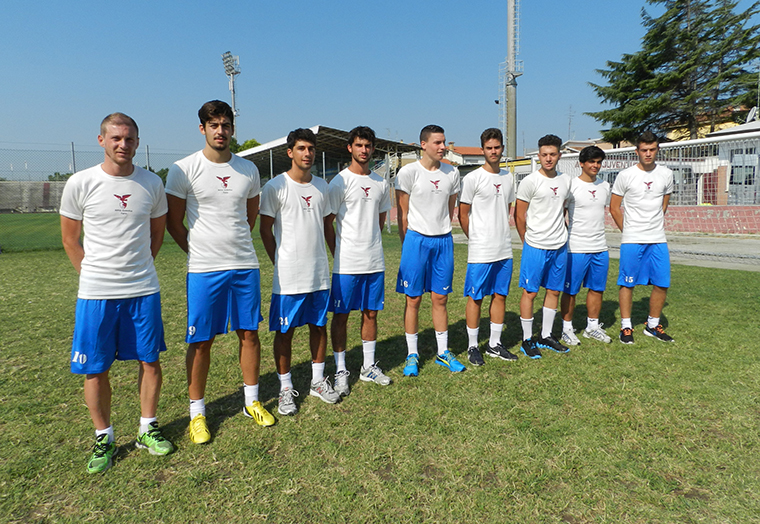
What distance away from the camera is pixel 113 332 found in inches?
104

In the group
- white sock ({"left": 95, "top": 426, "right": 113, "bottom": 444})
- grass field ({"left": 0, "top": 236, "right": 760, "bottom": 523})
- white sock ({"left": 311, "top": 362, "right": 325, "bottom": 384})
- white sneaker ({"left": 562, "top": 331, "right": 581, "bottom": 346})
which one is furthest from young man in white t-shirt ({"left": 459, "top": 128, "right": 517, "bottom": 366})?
white sock ({"left": 95, "top": 426, "right": 113, "bottom": 444})

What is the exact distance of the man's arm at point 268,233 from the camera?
3264mm

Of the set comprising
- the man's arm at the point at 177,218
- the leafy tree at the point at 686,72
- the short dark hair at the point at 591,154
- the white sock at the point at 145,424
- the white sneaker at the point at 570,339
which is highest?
the leafy tree at the point at 686,72

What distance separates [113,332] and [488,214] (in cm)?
306

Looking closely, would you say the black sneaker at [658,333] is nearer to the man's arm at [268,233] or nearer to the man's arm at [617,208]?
the man's arm at [617,208]

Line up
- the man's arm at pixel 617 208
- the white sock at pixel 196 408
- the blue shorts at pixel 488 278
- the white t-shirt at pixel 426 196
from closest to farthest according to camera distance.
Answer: the white sock at pixel 196 408, the white t-shirt at pixel 426 196, the blue shorts at pixel 488 278, the man's arm at pixel 617 208

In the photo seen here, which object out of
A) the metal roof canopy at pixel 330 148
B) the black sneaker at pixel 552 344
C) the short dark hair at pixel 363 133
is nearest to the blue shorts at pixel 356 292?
the short dark hair at pixel 363 133

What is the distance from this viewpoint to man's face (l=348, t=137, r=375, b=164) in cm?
359

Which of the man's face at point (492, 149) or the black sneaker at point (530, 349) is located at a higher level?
the man's face at point (492, 149)


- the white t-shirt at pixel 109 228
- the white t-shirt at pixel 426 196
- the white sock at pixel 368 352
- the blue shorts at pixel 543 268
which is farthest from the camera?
the blue shorts at pixel 543 268

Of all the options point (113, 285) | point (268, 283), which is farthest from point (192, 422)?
point (268, 283)

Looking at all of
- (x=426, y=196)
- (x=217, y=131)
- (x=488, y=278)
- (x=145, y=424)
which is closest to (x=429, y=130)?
(x=426, y=196)

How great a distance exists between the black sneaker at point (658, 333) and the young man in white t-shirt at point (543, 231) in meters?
1.12

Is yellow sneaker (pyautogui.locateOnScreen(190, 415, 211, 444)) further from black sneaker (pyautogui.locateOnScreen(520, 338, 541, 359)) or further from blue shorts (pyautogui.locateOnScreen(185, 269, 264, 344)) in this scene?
black sneaker (pyautogui.locateOnScreen(520, 338, 541, 359))
